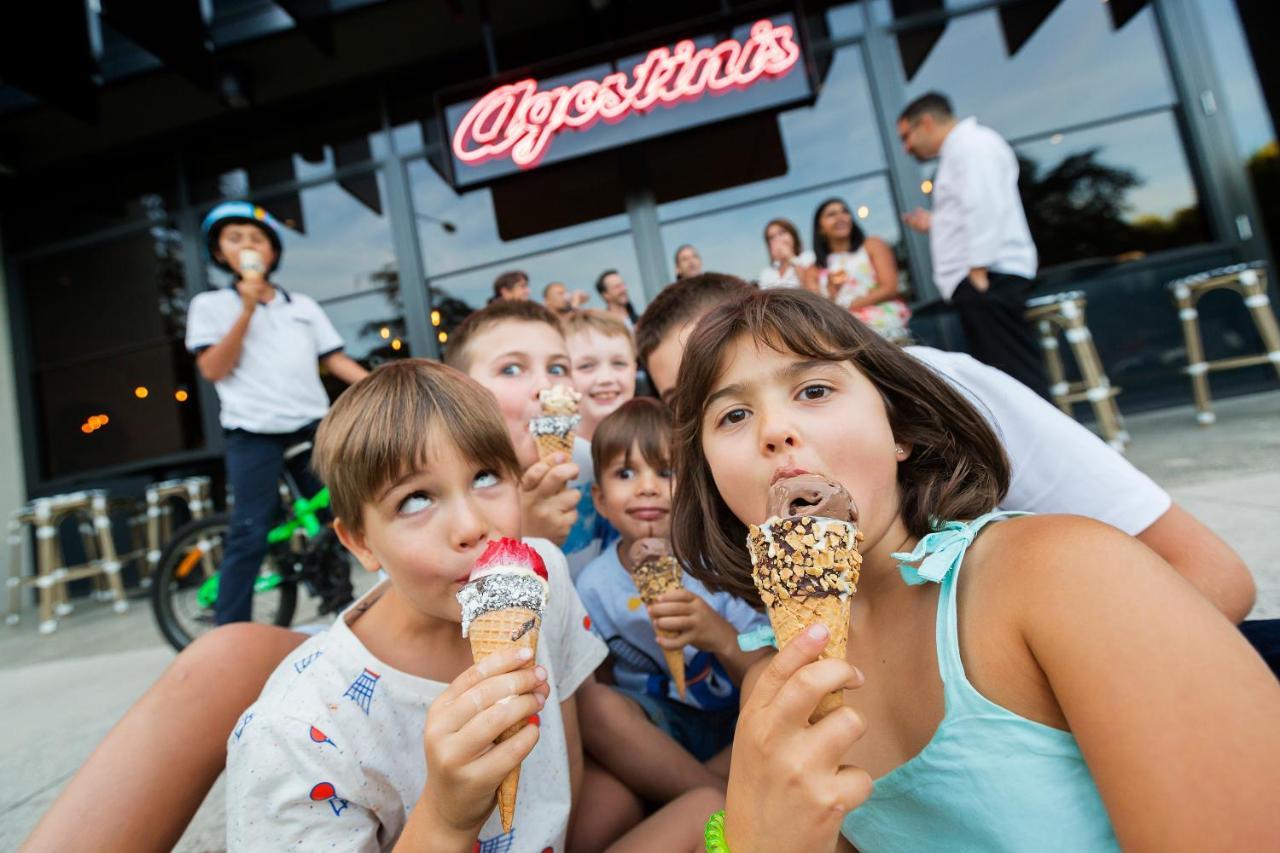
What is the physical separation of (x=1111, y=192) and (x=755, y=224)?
3.53 metres

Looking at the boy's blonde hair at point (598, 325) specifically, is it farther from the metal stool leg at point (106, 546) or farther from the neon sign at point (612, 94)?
the metal stool leg at point (106, 546)

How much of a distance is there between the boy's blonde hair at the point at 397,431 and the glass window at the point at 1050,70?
673 cm

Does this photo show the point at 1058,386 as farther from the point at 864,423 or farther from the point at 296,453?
the point at 296,453

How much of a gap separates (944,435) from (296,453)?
3801 millimetres

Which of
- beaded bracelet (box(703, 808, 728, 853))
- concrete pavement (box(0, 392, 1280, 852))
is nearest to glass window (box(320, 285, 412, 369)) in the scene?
concrete pavement (box(0, 392, 1280, 852))

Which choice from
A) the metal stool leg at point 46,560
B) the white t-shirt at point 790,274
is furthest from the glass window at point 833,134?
the metal stool leg at point 46,560

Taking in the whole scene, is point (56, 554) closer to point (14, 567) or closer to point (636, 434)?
point (14, 567)

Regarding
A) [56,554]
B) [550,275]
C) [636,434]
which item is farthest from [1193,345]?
[56,554]

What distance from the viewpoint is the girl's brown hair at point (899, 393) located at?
3.79 feet

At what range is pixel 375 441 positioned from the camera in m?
1.28

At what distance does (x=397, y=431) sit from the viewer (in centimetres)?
128

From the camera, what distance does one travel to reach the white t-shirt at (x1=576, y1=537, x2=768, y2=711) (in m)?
1.87

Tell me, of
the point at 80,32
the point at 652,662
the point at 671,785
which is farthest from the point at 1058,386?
the point at 80,32

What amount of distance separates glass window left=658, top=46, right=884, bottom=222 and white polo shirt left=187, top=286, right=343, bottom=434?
474cm
